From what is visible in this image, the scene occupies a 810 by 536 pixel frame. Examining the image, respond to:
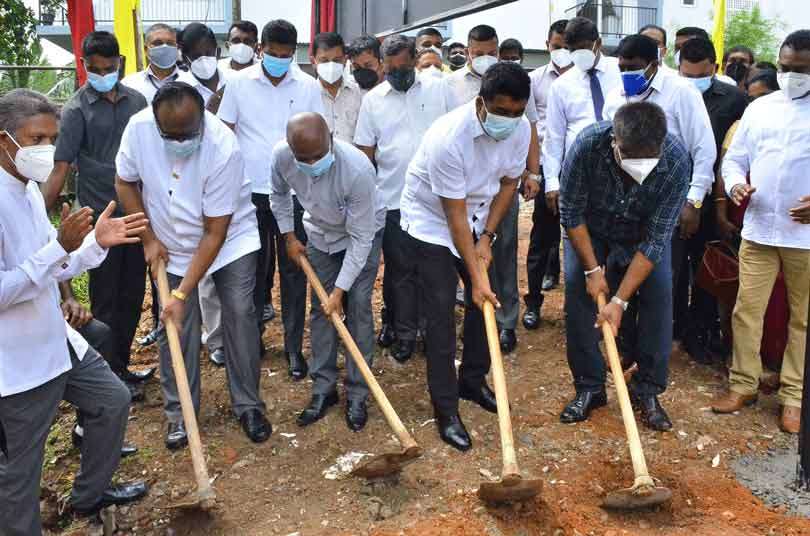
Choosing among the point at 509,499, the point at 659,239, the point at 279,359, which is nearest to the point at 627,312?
the point at 659,239

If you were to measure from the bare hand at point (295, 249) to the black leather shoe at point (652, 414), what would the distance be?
6.86 ft

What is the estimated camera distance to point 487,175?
3988mm

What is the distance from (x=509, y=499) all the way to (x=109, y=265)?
266cm

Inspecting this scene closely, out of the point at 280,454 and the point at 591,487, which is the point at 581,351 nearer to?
the point at 591,487

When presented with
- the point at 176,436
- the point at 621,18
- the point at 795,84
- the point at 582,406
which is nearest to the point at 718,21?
the point at 795,84

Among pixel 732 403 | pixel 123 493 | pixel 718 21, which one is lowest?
pixel 123 493

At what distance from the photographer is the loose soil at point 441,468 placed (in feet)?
11.0

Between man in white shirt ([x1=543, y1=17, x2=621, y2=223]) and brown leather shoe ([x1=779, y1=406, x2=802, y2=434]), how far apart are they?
191cm

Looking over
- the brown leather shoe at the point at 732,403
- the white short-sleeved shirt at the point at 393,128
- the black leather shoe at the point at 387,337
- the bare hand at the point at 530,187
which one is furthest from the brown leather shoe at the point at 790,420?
the white short-sleeved shirt at the point at 393,128

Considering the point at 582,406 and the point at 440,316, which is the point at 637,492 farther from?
the point at 440,316

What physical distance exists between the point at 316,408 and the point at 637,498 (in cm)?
188

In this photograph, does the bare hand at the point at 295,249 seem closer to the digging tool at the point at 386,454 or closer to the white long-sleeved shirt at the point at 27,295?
the digging tool at the point at 386,454

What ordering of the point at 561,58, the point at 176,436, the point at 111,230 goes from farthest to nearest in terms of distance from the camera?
the point at 561,58 < the point at 176,436 < the point at 111,230

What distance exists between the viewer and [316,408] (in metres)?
4.37
